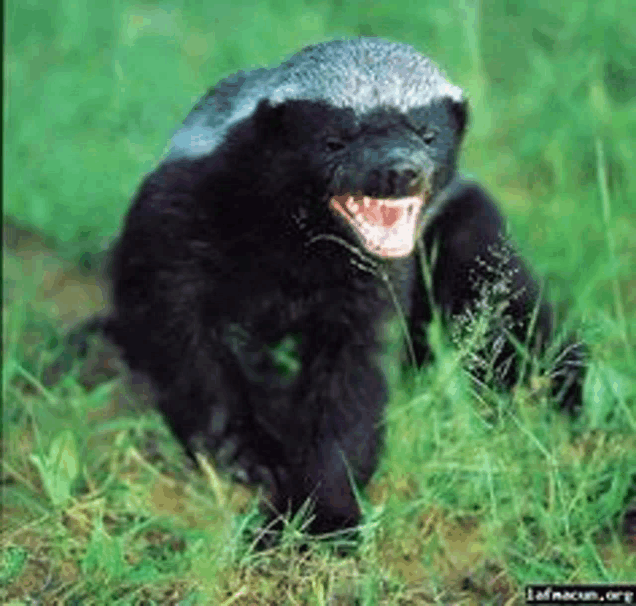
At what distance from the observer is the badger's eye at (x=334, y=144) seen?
Answer: 3789 mm

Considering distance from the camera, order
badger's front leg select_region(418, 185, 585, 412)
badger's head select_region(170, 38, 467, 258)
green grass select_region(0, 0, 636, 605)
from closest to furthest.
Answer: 1. green grass select_region(0, 0, 636, 605)
2. badger's head select_region(170, 38, 467, 258)
3. badger's front leg select_region(418, 185, 585, 412)

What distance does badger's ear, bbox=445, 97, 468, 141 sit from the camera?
396cm

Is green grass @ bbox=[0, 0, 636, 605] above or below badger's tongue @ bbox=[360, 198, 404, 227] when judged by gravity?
below

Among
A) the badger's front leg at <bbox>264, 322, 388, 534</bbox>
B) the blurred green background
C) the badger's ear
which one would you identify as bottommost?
the badger's front leg at <bbox>264, 322, 388, 534</bbox>

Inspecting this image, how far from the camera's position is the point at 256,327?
4359 mm

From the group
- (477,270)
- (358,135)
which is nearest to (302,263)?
(358,135)

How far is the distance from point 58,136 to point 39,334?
1408 millimetres

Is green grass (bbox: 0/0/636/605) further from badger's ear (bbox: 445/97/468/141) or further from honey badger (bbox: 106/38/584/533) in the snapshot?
badger's ear (bbox: 445/97/468/141)

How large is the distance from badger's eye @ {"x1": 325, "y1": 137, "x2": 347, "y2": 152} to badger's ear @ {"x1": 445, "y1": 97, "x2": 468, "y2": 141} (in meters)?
0.31

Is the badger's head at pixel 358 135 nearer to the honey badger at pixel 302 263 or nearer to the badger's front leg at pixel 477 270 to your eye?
the honey badger at pixel 302 263

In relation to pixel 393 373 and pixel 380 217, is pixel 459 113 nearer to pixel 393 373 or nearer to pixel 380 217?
pixel 380 217

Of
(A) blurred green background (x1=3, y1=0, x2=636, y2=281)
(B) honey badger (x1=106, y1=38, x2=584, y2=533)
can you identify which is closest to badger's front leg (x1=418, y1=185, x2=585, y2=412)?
(B) honey badger (x1=106, y1=38, x2=584, y2=533)

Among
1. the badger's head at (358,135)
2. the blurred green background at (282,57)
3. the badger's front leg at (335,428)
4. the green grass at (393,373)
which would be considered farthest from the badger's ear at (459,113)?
the blurred green background at (282,57)

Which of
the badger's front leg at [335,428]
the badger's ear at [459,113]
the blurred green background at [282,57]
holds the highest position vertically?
the badger's ear at [459,113]
